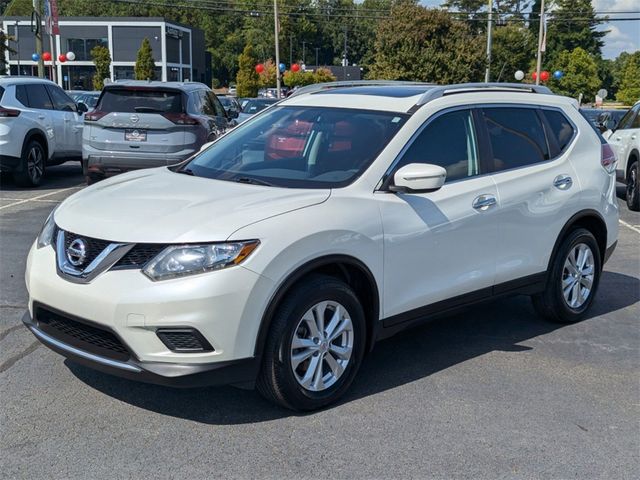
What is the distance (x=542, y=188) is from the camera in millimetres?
5594

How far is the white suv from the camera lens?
3793 millimetres

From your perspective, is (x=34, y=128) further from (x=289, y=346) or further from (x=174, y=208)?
(x=289, y=346)

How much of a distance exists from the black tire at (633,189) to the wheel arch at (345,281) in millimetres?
9047

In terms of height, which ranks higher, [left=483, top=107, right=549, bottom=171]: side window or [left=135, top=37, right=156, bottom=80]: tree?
[left=135, top=37, right=156, bottom=80]: tree

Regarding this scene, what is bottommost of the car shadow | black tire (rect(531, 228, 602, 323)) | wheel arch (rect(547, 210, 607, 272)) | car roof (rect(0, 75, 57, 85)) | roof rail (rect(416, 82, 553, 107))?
the car shadow

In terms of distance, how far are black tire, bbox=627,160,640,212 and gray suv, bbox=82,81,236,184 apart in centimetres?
687

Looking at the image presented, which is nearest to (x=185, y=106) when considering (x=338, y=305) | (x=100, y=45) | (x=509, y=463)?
(x=338, y=305)

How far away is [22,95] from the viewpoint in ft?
41.8

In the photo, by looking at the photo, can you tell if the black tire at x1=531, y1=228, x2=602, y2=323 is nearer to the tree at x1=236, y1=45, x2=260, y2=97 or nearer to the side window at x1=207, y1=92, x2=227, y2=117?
the side window at x1=207, y1=92, x2=227, y2=117

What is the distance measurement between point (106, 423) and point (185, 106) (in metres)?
8.00

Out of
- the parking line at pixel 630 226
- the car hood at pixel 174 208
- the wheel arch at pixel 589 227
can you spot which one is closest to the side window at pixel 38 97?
the car hood at pixel 174 208

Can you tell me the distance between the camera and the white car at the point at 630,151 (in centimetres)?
1232

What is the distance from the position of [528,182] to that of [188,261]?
2.80 m

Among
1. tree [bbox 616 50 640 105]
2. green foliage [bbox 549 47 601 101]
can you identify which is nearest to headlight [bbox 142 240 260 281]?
green foliage [bbox 549 47 601 101]
